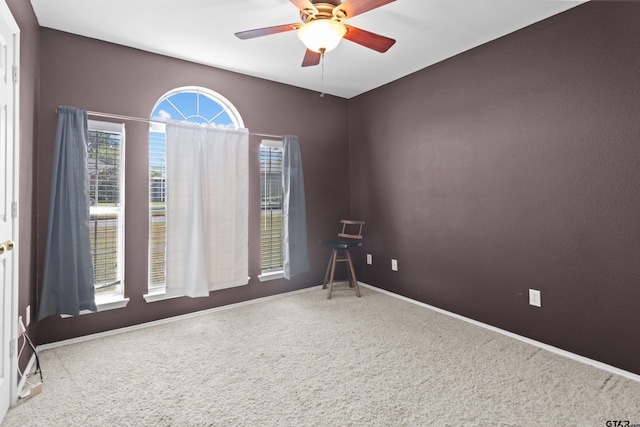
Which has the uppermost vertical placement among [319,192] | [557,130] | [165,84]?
[165,84]

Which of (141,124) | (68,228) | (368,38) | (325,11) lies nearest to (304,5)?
(325,11)

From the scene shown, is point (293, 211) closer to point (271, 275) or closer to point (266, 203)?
point (266, 203)

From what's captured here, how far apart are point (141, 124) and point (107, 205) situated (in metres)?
0.76

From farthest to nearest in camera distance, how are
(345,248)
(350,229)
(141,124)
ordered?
(350,229) → (345,248) → (141,124)

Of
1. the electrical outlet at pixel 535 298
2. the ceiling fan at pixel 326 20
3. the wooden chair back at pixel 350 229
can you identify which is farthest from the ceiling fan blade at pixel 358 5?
the wooden chair back at pixel 350 229

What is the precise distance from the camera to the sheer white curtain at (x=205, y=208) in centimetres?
295

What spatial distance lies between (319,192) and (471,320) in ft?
7.08

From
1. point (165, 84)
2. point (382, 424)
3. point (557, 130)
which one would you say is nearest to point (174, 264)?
point (165, 84)

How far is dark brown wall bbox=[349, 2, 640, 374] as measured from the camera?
2.09 meters

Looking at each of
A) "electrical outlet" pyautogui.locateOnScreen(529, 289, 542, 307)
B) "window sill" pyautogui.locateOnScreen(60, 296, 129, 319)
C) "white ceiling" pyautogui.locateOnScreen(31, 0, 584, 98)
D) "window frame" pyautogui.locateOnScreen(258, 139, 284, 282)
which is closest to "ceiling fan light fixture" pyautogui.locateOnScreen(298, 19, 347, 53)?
"white ceiling" pyautogui.locateOnScreen(31, 0, 584, 98)

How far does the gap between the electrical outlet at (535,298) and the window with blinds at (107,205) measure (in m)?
3.40

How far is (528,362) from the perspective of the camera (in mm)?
2211

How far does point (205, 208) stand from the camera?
10.2ft

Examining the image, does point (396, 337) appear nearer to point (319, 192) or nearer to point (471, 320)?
point (471, 320)
